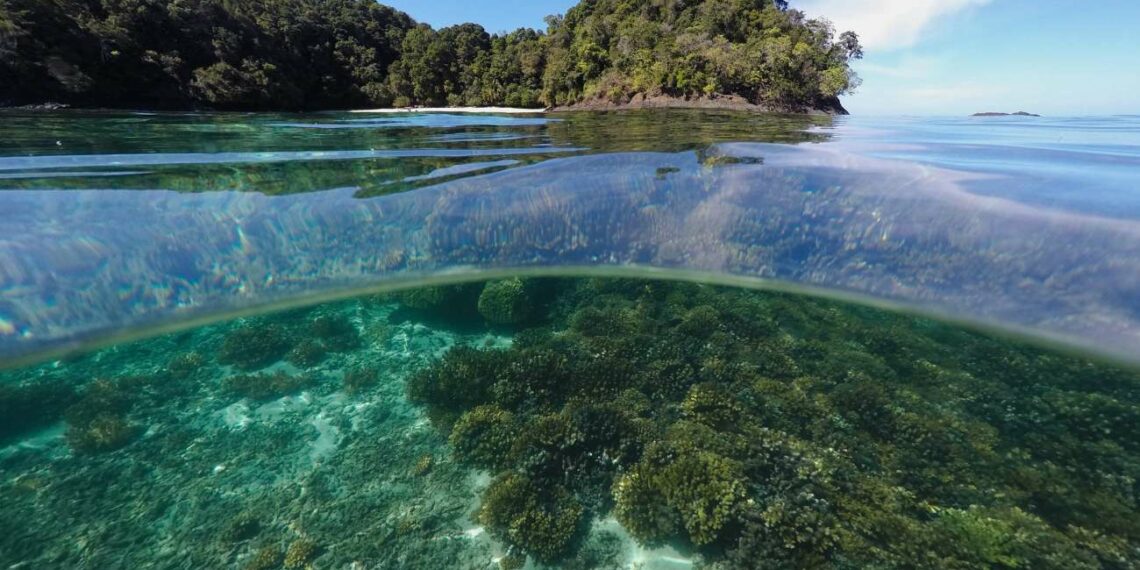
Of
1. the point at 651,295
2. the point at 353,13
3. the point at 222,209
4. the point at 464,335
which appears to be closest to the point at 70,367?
the point at 222,209

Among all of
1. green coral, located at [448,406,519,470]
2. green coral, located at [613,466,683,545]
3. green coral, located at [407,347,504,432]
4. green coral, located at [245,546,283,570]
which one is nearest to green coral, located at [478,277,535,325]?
green coral, located at [407,347,504,432]

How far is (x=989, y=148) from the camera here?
8836mm

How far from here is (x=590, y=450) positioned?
21.7 ft

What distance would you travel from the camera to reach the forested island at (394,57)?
22578 mm

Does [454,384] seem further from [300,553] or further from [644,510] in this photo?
[644,510]

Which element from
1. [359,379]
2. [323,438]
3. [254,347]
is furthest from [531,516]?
[254,347]

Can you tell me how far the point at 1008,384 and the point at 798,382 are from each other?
12.6ft

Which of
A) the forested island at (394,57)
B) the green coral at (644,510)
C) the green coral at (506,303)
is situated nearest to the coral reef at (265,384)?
the green coral at (506,303)

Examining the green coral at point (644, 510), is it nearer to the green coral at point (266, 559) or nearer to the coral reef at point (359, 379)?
the green coral at point (266, 559)

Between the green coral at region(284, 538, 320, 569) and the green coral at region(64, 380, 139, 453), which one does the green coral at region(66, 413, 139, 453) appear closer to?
the green coral at region(64, 380, 139, 453)

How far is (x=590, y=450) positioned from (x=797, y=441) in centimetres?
306

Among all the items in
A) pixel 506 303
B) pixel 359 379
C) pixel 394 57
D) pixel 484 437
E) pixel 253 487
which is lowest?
Result: pixel 253 487

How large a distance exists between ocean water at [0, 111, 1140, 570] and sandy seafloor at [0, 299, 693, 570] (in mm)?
46

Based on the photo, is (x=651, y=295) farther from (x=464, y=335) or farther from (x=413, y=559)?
(x=413, y=559)
